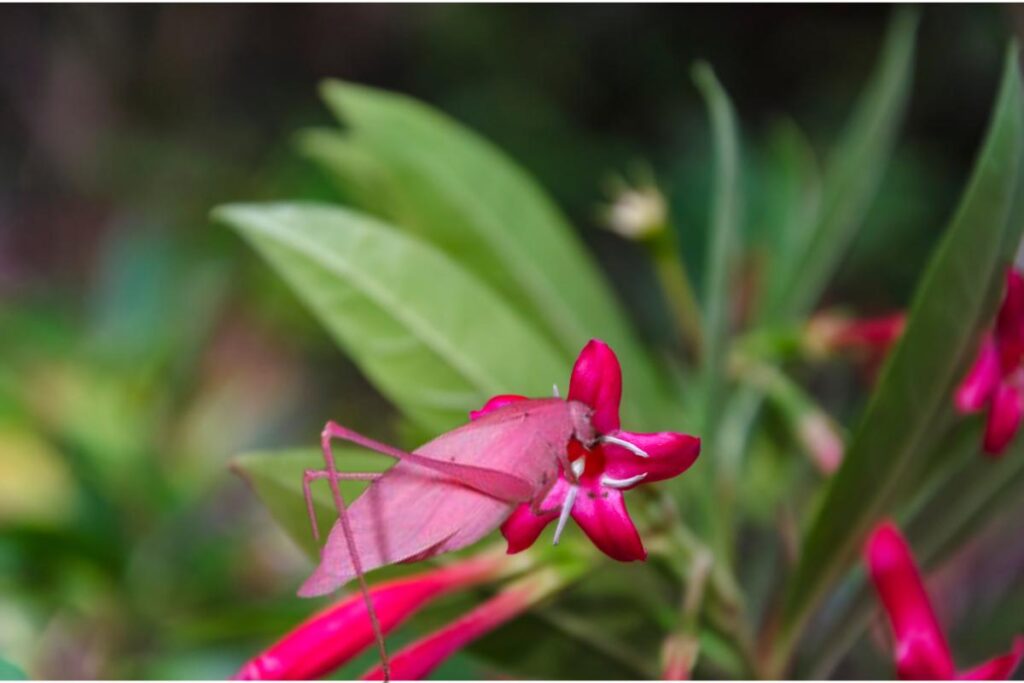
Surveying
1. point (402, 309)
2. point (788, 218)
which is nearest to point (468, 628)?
point (402, 309)

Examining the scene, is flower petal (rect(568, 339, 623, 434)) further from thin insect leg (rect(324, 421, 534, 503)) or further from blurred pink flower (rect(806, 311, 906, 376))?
blurred pink flower (rect(806, 311, 906, 376))

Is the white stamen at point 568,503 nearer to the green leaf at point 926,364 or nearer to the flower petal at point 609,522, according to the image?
the flower petal at point 609,522

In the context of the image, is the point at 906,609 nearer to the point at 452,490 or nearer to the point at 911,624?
the point at 911,624

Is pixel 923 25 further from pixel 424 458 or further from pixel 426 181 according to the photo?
pixel 424 458

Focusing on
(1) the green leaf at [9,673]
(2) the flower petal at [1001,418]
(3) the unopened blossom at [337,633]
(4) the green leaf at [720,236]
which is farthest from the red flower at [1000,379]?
(1) the green leaf at [9,673]

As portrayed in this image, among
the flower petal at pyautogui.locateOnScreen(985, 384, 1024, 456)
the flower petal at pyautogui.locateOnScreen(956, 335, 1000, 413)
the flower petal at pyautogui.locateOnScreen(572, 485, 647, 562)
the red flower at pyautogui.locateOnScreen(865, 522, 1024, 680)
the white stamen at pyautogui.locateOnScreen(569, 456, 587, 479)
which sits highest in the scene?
the flower petal at pyautogui.locateOnScreen(956, 335, 1000, 413)

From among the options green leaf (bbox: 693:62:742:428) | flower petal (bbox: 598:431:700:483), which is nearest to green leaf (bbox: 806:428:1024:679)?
green leaf (bbox: 693:62:742:428)
